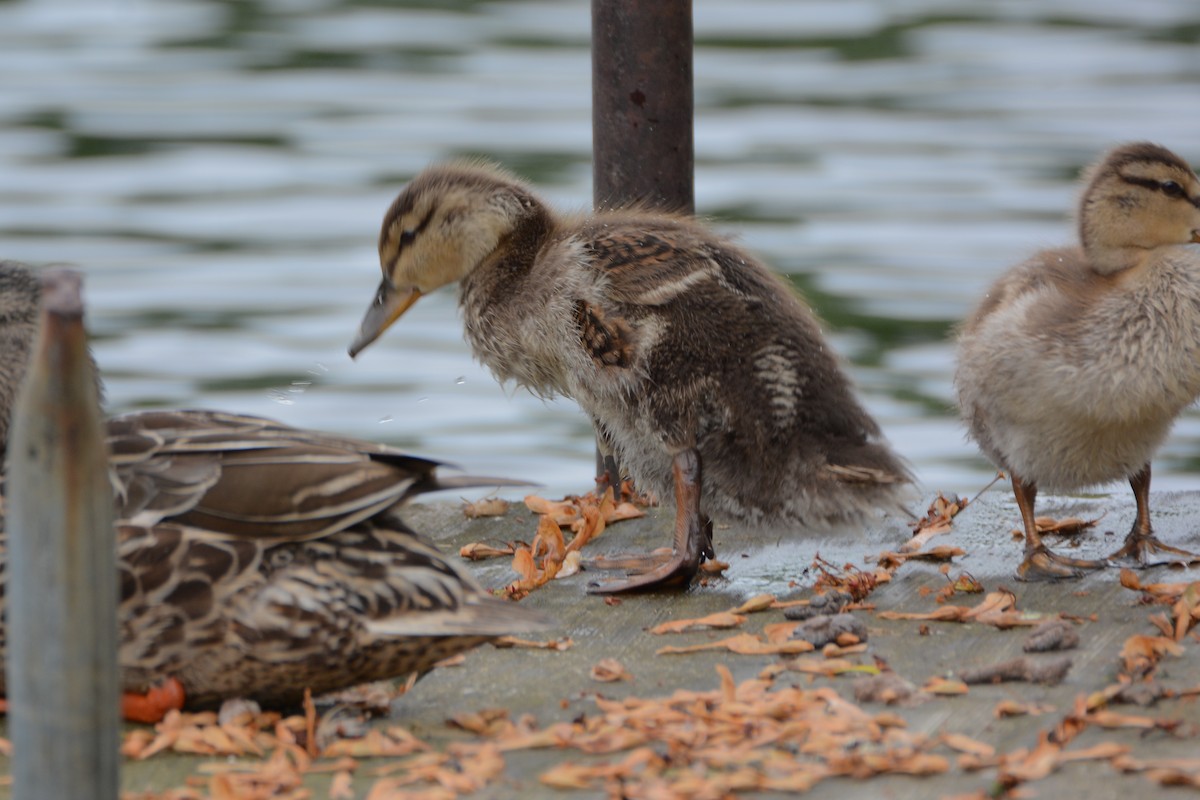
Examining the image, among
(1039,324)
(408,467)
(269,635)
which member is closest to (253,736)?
(269,635)

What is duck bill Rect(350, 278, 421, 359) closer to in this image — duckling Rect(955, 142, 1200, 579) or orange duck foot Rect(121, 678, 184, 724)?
duckling Rect(955, 142, 1200, 579)

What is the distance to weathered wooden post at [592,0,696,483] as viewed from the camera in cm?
638

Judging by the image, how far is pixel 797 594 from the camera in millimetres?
5383

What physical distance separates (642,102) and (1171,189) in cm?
168

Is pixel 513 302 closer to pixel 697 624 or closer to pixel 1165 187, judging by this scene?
pixel 697 624

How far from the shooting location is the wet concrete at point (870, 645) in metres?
4.04

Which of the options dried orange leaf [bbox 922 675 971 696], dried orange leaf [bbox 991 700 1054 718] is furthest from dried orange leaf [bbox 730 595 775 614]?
dried orange leaf [bbox 991 700 1054 718]

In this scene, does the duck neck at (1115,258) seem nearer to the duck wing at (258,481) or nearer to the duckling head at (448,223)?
the duckling head at (448,223)

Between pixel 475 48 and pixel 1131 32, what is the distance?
20.9 feet

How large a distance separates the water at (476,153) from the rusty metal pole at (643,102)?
1.15m

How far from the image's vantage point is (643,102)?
6426 millimetres

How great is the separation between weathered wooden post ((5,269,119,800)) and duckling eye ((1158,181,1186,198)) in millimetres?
3611

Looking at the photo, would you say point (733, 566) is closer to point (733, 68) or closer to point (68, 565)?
point (68, 565)

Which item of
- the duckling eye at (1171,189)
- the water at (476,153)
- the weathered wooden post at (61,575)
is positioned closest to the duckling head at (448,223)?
the water at (476,153)
